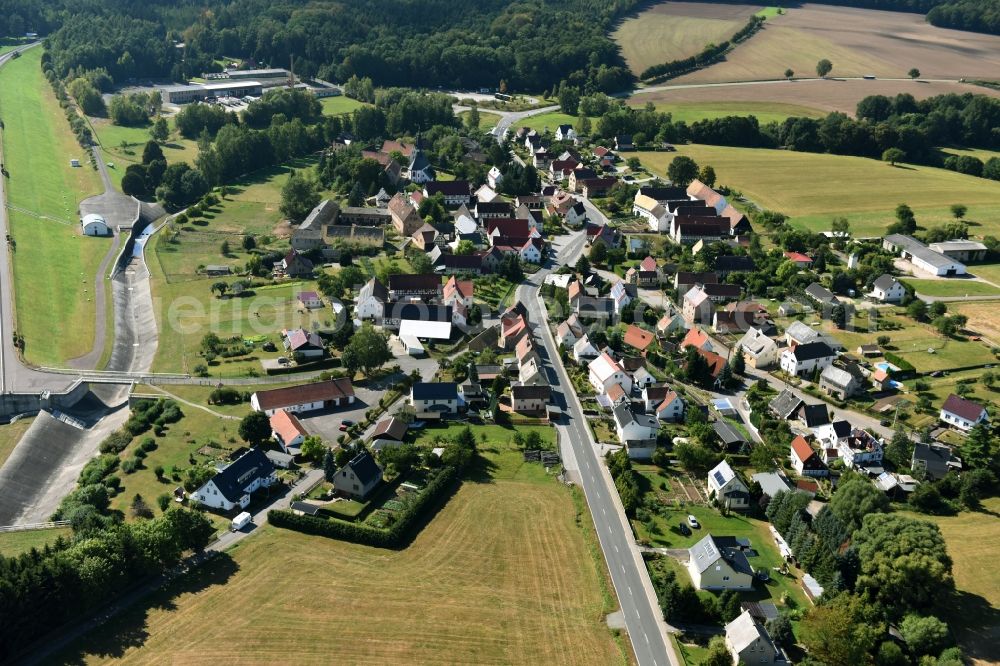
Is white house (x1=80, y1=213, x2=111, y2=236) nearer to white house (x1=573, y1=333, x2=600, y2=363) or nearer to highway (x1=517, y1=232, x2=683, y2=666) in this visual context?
highway (x1=517, y1=232, x2=683, y2=666)

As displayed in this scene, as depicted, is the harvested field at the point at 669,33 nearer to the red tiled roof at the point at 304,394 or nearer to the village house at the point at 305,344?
the village house at the point at 305,344

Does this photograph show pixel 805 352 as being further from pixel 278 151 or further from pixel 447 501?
pixel 278 151

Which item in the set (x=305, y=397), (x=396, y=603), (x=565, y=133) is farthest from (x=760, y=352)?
(x=565, y=133)

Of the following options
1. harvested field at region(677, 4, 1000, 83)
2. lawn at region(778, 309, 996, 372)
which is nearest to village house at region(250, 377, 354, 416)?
lawn at region(778, 309, 996, 372)

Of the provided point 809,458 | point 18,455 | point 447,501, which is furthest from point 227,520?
point 809,458

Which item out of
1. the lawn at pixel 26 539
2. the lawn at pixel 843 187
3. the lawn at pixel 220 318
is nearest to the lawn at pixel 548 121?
the lawn at pixel 843 187

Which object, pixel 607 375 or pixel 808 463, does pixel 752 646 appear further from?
pixel 607 375

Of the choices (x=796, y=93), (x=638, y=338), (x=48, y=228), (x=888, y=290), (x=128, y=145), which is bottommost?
(x=638, y=338)
